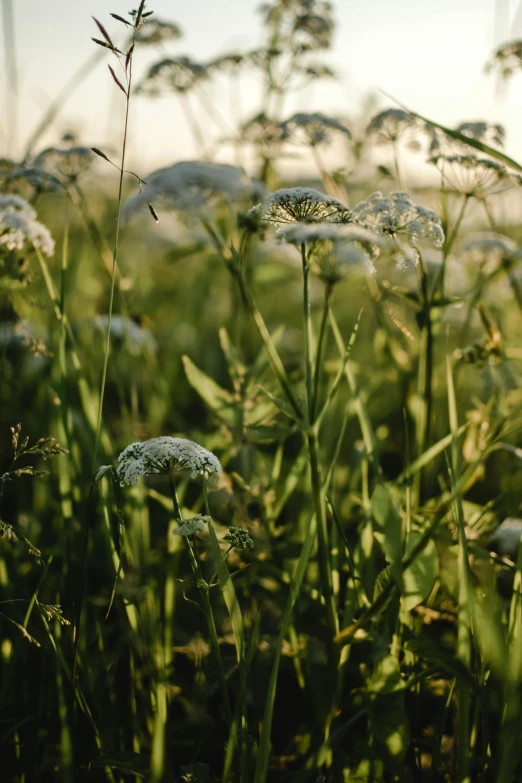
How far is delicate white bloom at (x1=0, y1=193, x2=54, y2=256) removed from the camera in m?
2.22

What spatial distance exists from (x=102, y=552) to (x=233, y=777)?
1.21 metres

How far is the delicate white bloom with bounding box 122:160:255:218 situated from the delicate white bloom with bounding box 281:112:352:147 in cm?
116

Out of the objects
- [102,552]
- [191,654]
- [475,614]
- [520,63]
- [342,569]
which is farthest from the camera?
[520,63]

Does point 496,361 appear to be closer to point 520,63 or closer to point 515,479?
point 515,479

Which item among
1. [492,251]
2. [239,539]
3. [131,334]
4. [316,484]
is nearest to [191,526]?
[239,539]

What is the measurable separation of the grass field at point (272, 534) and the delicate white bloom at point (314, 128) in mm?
17

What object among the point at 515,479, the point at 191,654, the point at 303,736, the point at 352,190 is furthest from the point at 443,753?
the point at 352,190

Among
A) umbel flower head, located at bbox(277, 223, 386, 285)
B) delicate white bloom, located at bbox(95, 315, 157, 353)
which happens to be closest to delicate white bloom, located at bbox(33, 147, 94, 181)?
delicate white bloom, located at bbox(95, 315, 157, 353)

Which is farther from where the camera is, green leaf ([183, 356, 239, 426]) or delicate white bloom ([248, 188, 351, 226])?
green leaf ([183, 356, 239, 426])

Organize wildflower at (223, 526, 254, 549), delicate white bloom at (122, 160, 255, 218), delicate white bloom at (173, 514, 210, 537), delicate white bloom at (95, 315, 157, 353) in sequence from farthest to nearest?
delicate white bloom at (95, 315, 157, 353) < delicate white bloom at (122, 160, 255, 218) < wildflower at (223, 526, 254, 549) < delicate white bloom at (173, 514, 210, 537)

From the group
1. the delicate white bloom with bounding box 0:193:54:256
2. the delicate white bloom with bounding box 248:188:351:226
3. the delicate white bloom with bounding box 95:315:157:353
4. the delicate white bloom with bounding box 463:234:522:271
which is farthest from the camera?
the delicate white bloom with bounding box 95:315:157:353

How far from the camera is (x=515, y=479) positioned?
299 centimetres

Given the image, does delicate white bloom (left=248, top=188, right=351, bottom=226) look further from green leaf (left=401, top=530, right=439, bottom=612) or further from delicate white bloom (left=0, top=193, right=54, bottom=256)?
green leaf (left=401, top=530, right=439, bottom=612)

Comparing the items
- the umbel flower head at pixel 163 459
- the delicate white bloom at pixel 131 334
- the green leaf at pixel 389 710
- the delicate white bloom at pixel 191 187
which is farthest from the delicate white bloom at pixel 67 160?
the green leaf at pixel 389 710
